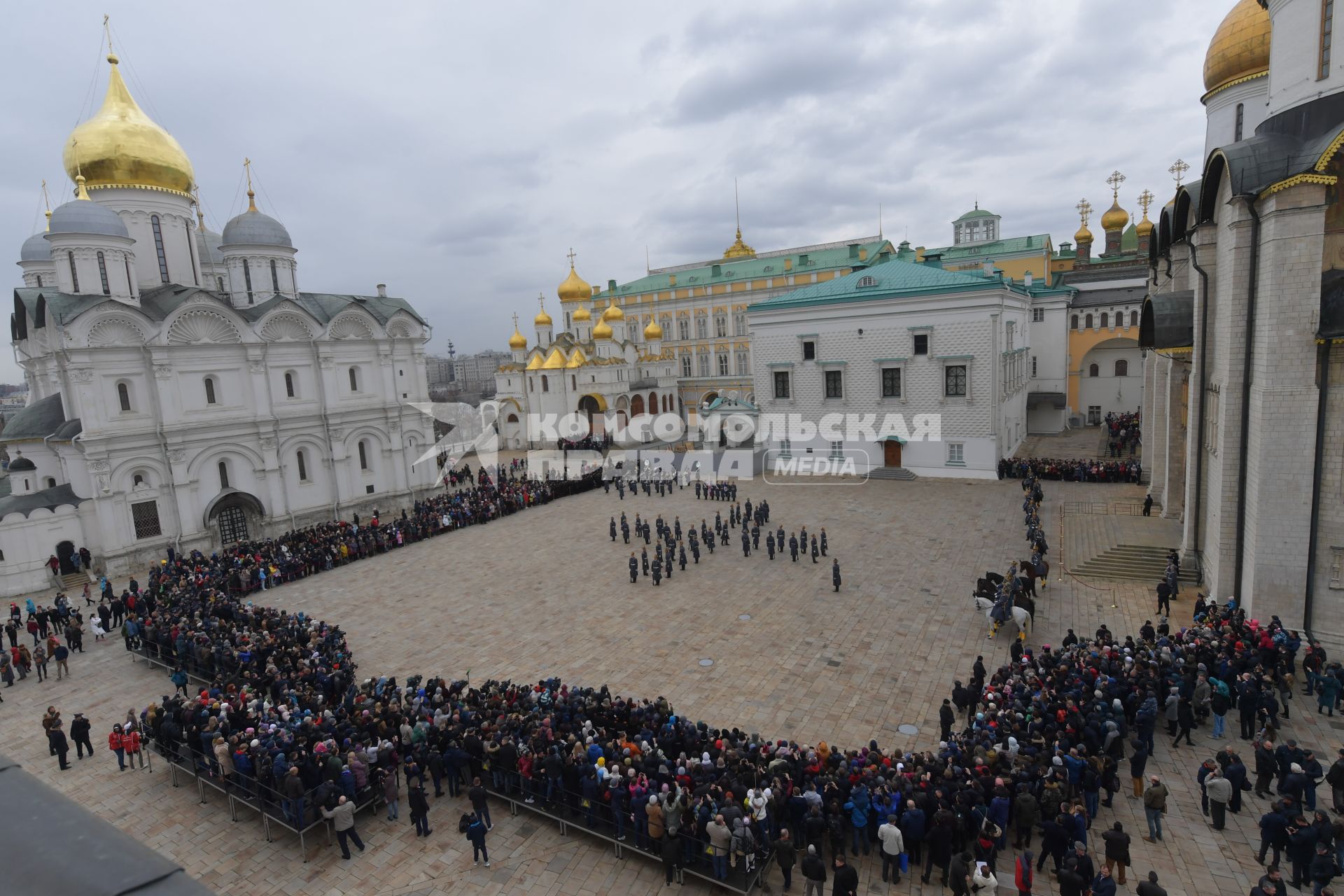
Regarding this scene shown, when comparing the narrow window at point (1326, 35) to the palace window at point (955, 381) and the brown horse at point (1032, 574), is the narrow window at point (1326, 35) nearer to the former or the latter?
the brown horse at point (1032, 574)

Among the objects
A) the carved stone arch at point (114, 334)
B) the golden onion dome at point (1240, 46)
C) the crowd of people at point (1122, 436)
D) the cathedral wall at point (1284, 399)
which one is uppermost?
the golden onion dome at point (1240, 46)

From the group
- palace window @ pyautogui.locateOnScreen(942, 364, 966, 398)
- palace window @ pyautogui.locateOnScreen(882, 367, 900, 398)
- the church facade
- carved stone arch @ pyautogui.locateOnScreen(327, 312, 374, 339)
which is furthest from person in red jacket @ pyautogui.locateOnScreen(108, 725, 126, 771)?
palace window @ pyautogui.locateOnScreen(942, 364, 966, 398)

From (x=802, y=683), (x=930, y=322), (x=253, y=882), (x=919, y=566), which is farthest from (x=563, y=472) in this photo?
(x=253, y=882)

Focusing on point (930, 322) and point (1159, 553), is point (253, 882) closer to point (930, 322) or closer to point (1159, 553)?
point (1159, 553)

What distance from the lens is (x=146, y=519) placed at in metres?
23.6

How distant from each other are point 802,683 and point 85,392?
23.0 m

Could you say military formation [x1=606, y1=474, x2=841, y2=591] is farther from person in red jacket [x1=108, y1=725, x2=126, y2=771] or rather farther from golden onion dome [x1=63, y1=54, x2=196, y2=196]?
golden onion dome [x1=63, y1=54, x2=196, y2=196]

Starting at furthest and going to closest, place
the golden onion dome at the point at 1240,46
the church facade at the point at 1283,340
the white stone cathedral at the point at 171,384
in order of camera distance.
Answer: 1. the white stone cathedral at the point at 171,384
2. the golden onion dome at the point at 1240,46
3. the church facade at the point at 1283,340

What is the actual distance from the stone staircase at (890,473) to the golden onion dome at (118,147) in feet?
97.6

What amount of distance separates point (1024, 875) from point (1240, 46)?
21346 millimetres

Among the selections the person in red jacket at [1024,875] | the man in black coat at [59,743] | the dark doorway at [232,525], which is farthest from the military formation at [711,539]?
the dark doorway at [232,525]

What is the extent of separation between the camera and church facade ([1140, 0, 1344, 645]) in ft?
39.4

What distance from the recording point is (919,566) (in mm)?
19391

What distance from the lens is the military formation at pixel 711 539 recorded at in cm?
2009
